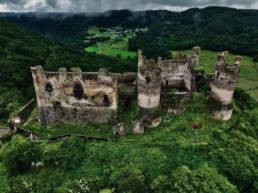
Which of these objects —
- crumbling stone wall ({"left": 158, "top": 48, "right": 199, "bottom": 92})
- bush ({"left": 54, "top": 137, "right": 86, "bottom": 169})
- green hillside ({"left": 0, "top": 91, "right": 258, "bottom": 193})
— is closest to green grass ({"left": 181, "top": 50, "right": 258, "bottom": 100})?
crumbling stone wall ({"left": 158, "top": 48, "right": 199, "bottom": 92})

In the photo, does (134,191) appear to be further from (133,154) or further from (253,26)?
(253,26)

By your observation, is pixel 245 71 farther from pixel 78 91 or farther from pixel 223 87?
pixel 78 91

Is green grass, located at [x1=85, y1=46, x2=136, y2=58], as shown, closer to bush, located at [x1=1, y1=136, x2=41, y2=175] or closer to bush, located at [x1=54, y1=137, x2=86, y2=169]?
bush, located at [x1=54, y1=137, x2=86, y2=169]

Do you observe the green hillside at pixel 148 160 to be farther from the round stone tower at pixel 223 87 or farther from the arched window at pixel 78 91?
the arched window at pixel 78 91

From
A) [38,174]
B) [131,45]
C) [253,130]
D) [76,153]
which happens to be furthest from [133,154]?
[131,45]

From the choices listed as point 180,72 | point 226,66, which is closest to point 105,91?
point 180,72
